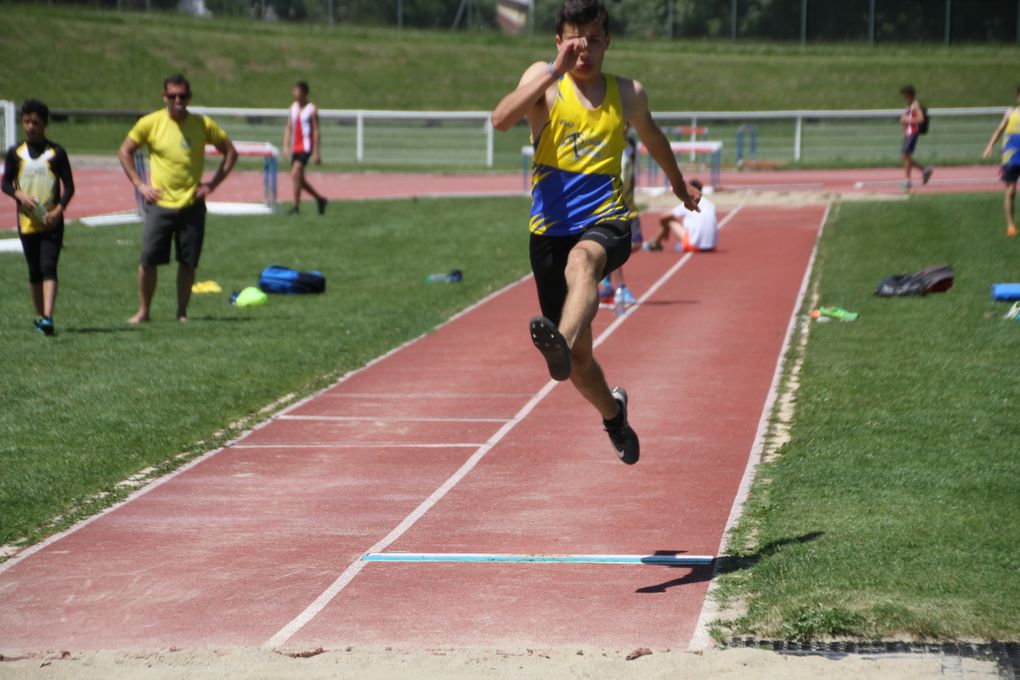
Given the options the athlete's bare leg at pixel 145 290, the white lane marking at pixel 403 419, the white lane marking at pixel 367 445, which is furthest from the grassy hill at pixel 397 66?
the white lane marking at pixel 367 445

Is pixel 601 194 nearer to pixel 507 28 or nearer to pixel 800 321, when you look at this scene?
pixel 800 321

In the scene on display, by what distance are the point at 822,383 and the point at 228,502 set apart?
4886 mm

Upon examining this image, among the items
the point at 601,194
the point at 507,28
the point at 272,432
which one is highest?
the point at 507,28

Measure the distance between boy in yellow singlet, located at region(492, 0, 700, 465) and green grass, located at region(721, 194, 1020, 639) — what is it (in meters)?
1.25

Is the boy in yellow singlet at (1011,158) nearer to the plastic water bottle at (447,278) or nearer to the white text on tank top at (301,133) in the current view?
the plastic water bottle at (447,278)

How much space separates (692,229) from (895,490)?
13.3 metres

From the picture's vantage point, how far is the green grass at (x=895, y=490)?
226 inches

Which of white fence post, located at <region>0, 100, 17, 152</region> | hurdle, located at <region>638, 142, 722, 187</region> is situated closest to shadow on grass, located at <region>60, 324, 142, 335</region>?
hurdle, located at <region>638, 142, 722, 187</region>

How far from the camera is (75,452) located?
29.5 feet

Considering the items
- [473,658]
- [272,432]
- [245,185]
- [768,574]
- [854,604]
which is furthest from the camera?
[245,185]

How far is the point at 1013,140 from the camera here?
1973 cm

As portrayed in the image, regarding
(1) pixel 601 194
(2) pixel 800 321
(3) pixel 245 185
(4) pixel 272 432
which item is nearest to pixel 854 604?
(1) pixel 601 194

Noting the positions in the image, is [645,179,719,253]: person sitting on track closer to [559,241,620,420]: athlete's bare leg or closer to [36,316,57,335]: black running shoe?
[36,316,57,335]: black running shoe

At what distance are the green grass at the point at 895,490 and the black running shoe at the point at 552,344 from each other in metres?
1.16
